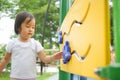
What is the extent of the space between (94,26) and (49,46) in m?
6.65

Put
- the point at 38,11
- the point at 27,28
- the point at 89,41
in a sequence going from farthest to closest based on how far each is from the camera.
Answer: the point at 38,11, the point at 27,28, the point at 89,41

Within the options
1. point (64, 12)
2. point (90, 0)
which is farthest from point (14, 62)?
point (90, 0)

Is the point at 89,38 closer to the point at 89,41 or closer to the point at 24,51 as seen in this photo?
the point at 89,41

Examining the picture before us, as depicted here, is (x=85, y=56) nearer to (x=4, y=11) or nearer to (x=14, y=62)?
(x=14, y=62)

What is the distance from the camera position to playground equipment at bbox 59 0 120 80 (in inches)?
25.5

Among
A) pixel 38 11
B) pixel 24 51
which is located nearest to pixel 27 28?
pixel 24 51

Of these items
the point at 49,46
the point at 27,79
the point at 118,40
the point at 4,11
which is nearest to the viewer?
the point at 118,40

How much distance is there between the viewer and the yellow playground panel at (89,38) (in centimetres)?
66

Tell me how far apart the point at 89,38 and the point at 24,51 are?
60 cm

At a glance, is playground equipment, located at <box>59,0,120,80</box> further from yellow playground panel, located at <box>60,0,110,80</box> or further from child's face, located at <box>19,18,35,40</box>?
child's face, located at <box>19,18,35,40</box>

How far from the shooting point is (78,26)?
2.91ft

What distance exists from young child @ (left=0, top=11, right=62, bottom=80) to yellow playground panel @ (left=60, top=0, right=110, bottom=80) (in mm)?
335

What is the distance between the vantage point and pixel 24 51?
129cm

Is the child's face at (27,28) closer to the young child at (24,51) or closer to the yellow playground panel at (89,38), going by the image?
the young child at (24,51)
